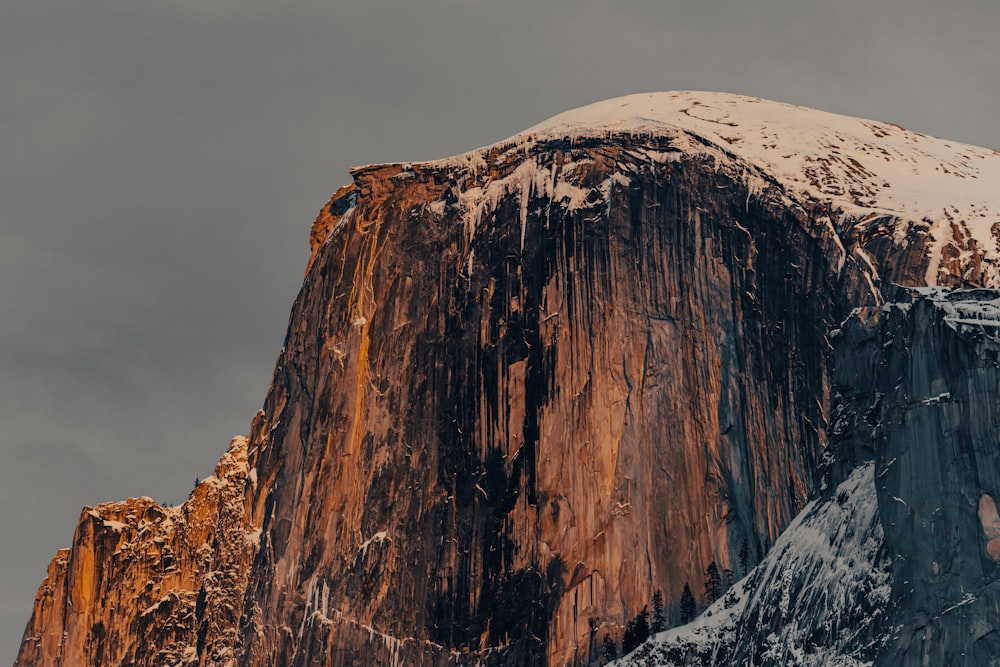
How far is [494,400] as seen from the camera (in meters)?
188

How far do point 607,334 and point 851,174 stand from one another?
25740 millimetres

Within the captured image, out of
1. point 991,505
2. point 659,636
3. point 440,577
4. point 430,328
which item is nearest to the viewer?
point 991,505

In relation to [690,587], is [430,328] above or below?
above

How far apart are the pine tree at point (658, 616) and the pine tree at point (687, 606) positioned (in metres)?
1.38

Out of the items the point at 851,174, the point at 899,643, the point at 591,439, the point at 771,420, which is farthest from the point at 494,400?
the point at 899,643

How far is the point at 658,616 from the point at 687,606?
85.7 inches

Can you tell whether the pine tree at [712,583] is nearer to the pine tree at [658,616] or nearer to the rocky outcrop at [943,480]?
the pine tree at [658,616]

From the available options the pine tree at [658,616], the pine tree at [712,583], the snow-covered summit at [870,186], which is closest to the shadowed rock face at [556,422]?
the pine tree at [712,583]

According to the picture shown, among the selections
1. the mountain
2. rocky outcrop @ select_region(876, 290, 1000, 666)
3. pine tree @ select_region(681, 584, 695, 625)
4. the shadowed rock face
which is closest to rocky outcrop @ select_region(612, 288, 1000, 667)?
rocky outcrop @ select_region(876, 290, 1000, 666)

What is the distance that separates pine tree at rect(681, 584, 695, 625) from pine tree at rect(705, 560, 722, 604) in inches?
46.4

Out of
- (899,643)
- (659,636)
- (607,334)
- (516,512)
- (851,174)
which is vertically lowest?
(899,643)

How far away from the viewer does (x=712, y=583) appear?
571 feet

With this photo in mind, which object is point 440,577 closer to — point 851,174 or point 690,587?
point 690,587

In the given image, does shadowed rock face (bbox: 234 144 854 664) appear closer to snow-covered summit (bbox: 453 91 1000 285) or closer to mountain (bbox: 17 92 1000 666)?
mountain (bbox: 17 92 1000 666)
